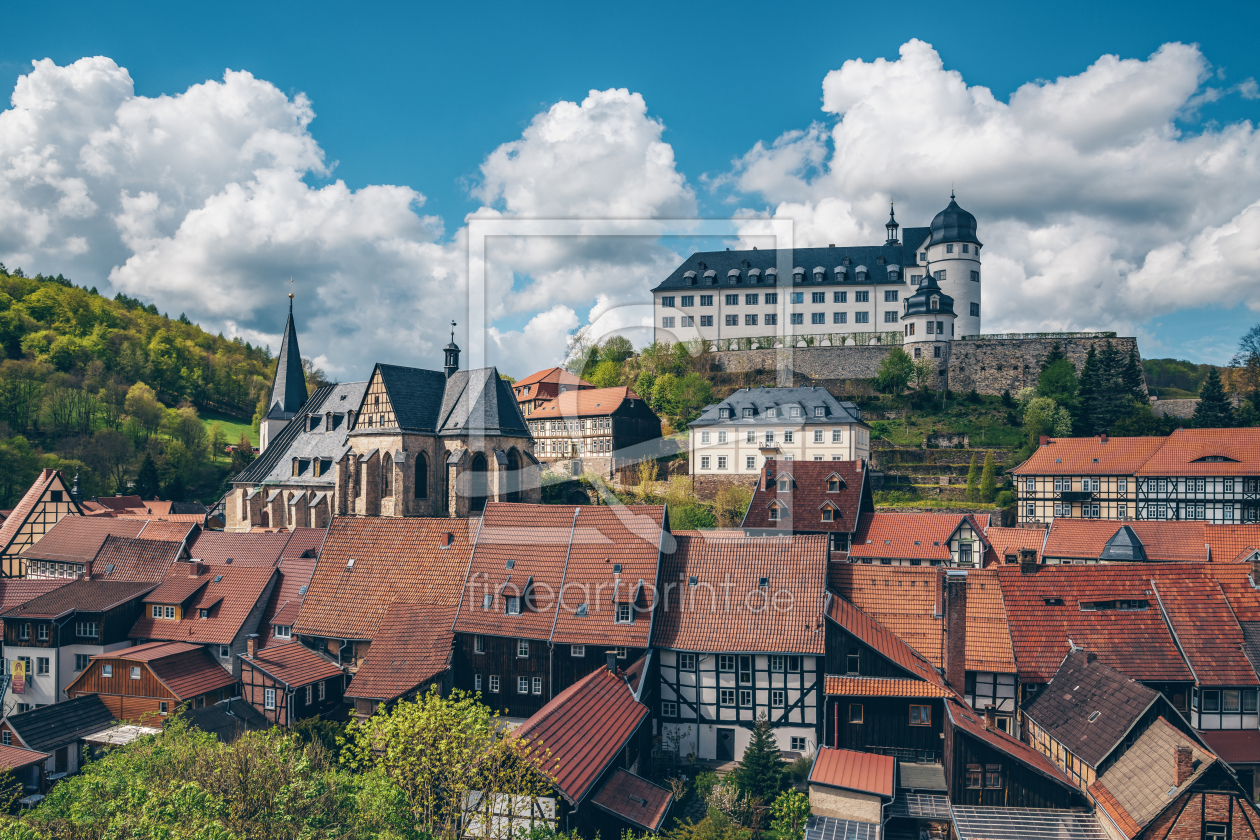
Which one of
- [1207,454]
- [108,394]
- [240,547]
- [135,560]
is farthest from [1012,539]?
[108,394]

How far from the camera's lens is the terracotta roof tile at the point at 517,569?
1125 inches

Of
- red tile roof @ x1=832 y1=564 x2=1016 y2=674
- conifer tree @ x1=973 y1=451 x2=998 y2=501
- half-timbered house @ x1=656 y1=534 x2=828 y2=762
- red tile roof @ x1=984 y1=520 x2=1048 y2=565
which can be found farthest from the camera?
conifer tree @ x1=973 y1=451 x2=998 y2=501

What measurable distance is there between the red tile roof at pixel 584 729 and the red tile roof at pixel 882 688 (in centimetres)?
604

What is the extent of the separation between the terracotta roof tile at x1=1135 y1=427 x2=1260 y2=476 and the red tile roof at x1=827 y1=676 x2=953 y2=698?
97.1 ft

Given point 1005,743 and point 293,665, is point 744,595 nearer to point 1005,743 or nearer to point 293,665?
point 1005,743

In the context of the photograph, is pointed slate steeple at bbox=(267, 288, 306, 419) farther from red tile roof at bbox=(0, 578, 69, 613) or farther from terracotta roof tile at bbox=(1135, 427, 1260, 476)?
terracotta roof tile at bbox=(1135, 427, 1260, 476)

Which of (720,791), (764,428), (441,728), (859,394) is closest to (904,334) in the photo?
(859,394)

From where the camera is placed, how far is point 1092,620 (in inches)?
1036

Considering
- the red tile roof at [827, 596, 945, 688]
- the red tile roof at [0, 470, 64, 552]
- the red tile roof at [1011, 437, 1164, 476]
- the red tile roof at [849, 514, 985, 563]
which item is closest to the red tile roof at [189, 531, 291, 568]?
the red tile roof at [0, 470, 64, 552]

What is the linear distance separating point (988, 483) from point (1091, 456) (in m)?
6.23

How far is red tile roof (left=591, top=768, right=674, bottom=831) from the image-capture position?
2014 cm

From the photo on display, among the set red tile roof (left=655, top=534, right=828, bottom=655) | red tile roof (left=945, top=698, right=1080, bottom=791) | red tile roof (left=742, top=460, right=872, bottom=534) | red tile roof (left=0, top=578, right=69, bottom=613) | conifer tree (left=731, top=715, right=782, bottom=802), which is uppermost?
red tile roof (left=742, top=460, right=872, bottom=534)

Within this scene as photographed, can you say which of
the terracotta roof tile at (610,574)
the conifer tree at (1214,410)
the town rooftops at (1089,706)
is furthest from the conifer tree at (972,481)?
the terracotta roof tile at (610,574)

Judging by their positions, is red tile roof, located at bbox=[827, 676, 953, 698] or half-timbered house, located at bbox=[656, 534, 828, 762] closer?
red tile roof, located at bbox=[827, 676, 953, 698]
